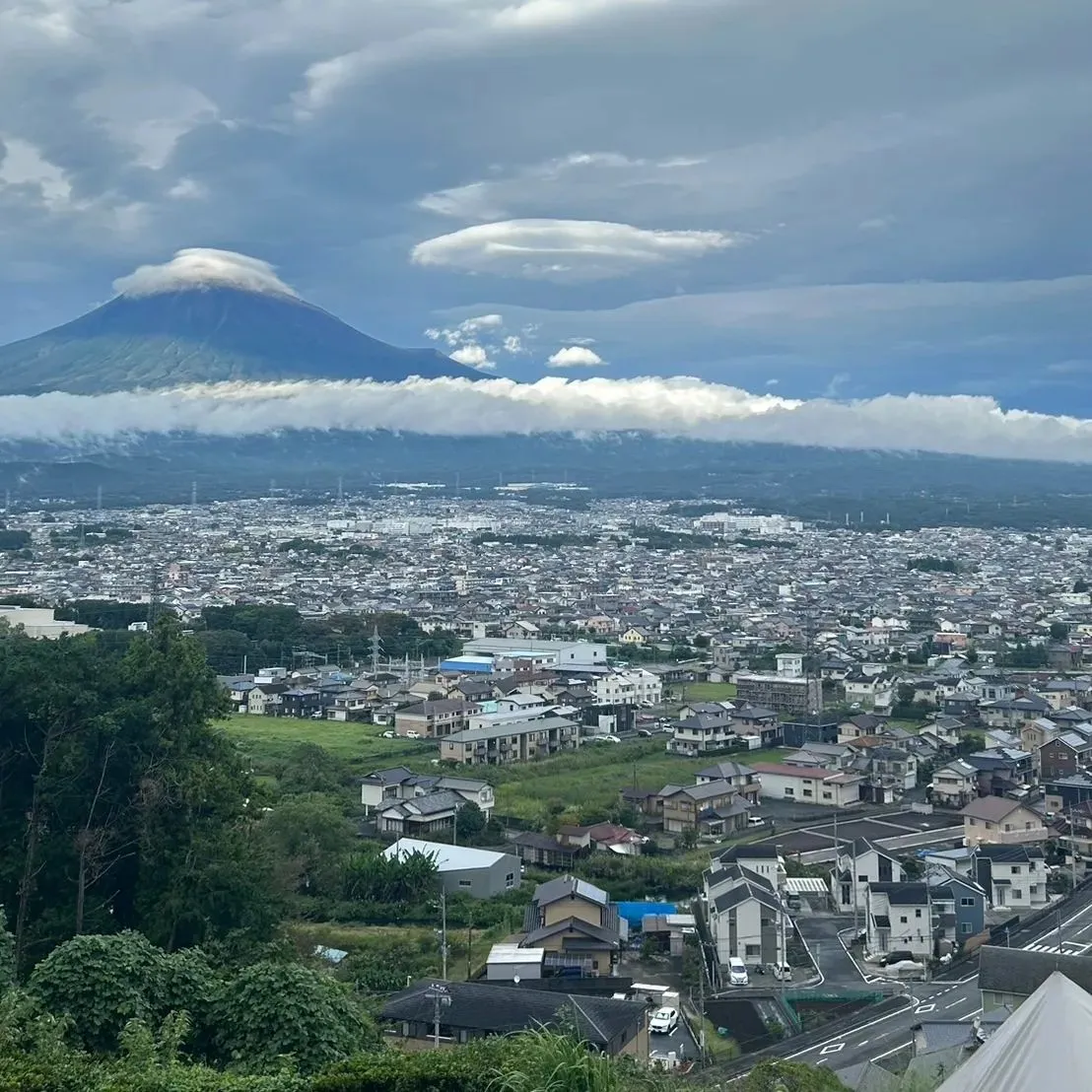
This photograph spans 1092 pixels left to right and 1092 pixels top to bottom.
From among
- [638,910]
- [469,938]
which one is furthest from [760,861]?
[469,938]

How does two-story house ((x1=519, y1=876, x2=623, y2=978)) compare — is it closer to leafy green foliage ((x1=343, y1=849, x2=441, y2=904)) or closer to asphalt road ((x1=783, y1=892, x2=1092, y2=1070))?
leafy green foliage ((x1=343, y1=849, x2=441, y2=904))

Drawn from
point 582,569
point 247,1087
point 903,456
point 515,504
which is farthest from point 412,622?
point 903,456

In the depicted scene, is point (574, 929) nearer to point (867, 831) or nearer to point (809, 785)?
point (867, 831)

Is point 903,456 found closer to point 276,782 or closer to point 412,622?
point 412,622

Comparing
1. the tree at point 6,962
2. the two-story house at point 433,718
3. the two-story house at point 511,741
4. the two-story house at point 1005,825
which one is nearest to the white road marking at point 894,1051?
the tree at point 6,962

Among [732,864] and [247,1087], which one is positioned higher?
[247,1087]

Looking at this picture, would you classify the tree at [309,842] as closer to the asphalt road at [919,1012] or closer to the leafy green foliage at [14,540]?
the asphalt road at [919,1012]
